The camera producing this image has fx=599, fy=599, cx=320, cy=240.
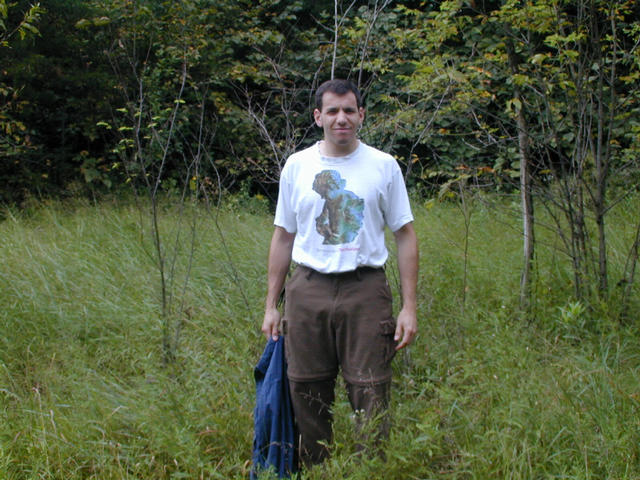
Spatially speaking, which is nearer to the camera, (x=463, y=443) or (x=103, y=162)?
(x=463, y=443)

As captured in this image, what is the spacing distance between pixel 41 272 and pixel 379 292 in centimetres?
332

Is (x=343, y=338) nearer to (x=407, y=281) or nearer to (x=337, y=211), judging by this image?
(x=407, y=281)

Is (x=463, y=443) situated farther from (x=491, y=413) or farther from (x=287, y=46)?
(x=287, y=46)

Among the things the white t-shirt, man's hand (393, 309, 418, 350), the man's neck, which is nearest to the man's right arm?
the white t-shirt

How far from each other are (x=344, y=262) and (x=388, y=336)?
1.15 feet

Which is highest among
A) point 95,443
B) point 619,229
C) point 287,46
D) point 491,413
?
point 287,46

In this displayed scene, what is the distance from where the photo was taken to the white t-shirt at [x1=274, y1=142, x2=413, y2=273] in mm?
2316

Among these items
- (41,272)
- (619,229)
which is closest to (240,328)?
(41,272)

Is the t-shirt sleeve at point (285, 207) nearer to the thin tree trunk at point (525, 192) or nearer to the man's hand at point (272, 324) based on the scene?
the man's hand at point (272, 324)

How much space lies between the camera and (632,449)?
229cm

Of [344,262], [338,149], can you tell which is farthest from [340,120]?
[344,262]

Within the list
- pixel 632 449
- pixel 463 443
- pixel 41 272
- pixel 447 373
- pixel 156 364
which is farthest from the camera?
pixel 41 272

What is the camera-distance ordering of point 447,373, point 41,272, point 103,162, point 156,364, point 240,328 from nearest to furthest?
point 447,373
point 156,364
point 240,328
point 41,272
point 103,162

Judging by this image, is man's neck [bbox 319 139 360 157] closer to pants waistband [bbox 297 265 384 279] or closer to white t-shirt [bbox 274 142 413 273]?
white t-shirt [bbox 274 142 413 273]
